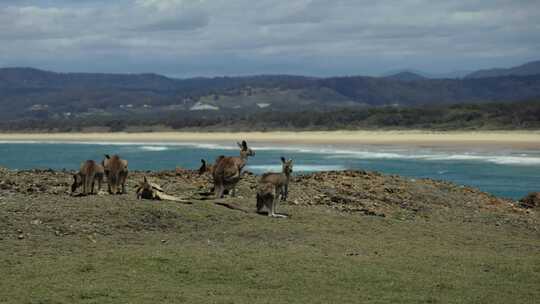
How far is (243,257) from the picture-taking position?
13039 mm

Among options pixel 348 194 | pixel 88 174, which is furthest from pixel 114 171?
pixel 348 194

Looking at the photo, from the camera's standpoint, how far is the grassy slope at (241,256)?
A: 10.9 metres

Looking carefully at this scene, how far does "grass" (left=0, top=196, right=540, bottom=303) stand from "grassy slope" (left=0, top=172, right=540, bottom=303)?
21mm

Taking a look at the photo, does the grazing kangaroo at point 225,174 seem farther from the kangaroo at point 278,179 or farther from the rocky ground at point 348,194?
the kangaroo at point 278,179

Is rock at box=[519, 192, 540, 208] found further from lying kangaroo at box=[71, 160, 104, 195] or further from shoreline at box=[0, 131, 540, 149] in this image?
shoreline at box=[0, 131, 540, 149]

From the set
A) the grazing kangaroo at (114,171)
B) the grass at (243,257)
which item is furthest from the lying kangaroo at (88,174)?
the grass at (243,257)

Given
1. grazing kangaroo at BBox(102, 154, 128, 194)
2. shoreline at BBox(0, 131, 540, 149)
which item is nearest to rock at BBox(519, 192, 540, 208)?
grazing kangaroo at BBox(102, 154, 128, 194)

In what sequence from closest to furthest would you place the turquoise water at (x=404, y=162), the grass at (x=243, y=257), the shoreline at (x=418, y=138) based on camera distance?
1. the grass at (x=243, y=257)
2. the turquoise water at (x=404, y=162)
3. the shoreline at (x=418, y=138)

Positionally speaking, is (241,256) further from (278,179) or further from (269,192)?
(278,179)

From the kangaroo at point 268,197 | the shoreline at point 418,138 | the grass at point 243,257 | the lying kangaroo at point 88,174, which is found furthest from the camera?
the shoreline at point 418,138

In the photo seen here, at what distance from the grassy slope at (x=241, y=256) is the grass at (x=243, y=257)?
2cm

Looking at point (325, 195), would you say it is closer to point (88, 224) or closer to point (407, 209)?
point (407, 209)

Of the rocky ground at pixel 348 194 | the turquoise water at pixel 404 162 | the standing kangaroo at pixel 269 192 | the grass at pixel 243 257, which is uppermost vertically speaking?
the standing kangaroo at pixel 269 192

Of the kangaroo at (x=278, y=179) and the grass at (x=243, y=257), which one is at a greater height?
the kangaroo at (x=278, y=179)
